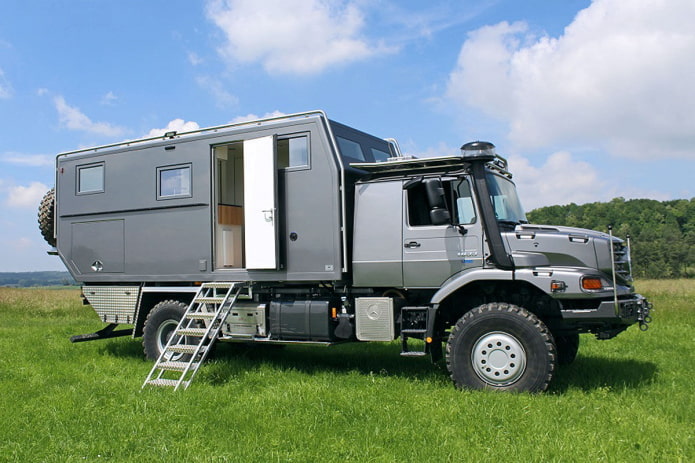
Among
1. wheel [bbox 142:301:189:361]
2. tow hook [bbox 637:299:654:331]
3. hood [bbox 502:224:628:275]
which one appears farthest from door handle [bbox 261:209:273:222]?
tow hook [bbox 637:299:654:331]

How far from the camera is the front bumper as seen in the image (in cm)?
726

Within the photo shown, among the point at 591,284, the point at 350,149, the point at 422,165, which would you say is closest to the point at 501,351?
the point at 591,284

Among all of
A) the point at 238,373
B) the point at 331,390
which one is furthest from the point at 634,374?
the point at 238,373

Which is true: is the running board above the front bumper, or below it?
below

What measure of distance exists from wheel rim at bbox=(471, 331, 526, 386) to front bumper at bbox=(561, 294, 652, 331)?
0.74 meters

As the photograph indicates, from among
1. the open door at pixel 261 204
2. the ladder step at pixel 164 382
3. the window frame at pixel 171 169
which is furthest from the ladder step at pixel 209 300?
the window frame at pixel 171 169

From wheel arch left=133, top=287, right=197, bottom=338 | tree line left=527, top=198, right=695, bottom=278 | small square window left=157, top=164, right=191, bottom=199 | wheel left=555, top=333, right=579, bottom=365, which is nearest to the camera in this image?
wheel left=555, top=333, right=579, bottom=365

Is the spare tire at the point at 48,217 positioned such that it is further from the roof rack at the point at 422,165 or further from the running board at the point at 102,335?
the roof rack at the point at 422,165

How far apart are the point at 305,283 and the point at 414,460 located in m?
4.49

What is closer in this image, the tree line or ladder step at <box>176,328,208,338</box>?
ladder step at <box>176,328,208,338</box>

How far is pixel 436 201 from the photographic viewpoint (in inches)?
305

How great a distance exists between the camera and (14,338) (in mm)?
13000

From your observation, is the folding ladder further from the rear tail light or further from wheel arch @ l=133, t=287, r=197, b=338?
the rear tail light

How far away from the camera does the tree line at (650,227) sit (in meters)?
53.8
